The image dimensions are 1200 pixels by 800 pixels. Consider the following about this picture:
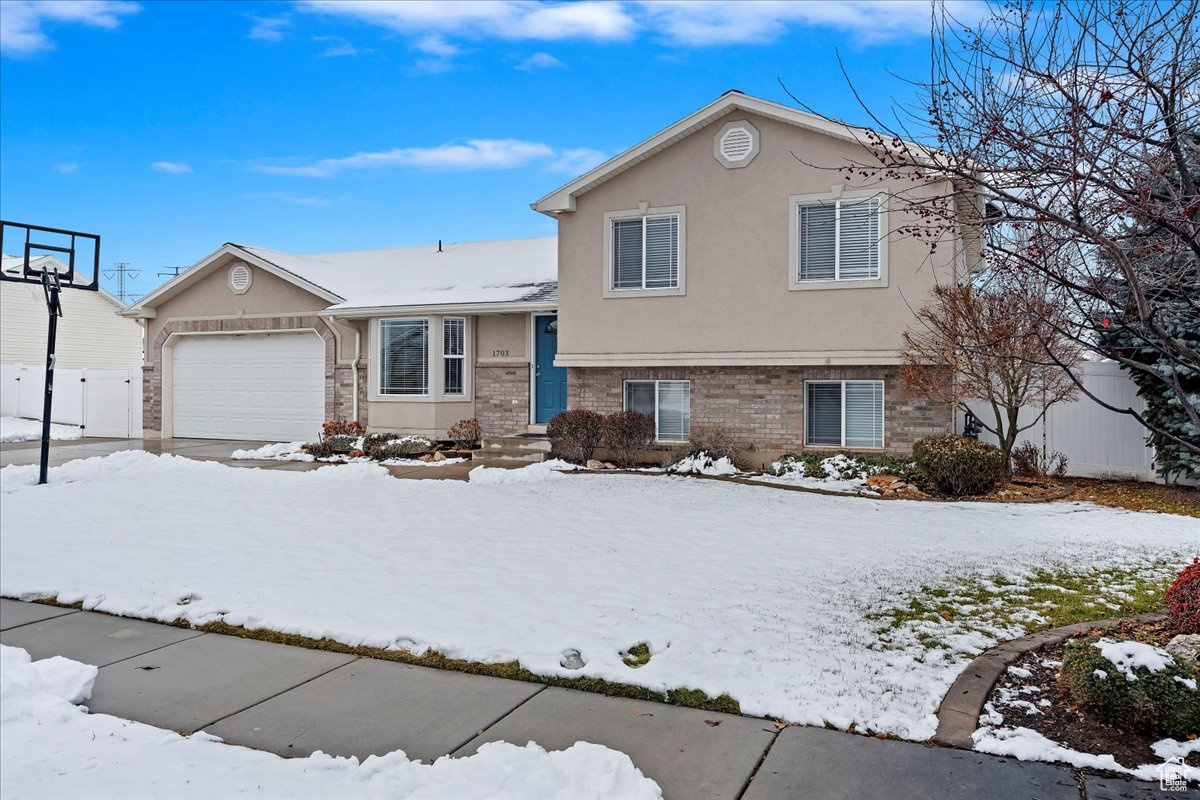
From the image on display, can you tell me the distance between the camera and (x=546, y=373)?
719 inches

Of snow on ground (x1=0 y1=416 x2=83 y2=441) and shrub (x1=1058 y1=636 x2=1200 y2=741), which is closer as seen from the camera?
shrub (x1=1058 y1=636 x2=1200 y2=741)

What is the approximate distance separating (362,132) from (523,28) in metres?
7.16

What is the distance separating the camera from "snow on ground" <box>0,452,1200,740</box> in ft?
17.6

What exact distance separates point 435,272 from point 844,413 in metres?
11.6

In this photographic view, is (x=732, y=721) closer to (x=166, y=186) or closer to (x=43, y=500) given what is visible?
(x=43, y=500)

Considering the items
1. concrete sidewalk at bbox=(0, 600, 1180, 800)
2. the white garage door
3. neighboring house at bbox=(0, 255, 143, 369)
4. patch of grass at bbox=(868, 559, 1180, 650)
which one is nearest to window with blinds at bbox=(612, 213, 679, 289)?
the white garage door

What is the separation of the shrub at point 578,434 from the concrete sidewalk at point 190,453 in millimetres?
821

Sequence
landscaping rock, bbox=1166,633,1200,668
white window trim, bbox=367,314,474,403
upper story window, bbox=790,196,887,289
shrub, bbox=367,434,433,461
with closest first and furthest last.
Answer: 1. landscaping rock, bbox=1166,633,1200,668
2. upper story window, bbox=790,196,887,289
3. shrub, bbox=367,434,433,461
4. white window trim, bbox=367,314,474,403

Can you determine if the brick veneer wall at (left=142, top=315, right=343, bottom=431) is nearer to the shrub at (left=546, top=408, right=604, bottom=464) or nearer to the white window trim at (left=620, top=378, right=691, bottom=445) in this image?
the shrub at (left=546, top=408, right=604, bottom=464)

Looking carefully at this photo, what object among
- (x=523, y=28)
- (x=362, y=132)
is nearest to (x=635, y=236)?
(x=523, y=28)

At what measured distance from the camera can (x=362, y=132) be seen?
2027 cm

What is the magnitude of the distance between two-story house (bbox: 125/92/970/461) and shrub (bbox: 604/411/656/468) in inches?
27.1

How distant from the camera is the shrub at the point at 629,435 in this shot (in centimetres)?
1514

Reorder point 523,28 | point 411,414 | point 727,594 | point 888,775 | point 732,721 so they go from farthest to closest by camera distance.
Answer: point 411,414
point 523,28
point 727,594
point 732,721
point 888,775
